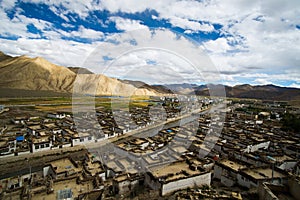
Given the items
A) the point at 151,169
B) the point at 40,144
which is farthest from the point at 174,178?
the point at 40,144

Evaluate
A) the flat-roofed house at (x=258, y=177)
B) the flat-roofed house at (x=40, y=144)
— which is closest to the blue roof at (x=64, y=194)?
the flat-roofed house at (x=258, y=177)

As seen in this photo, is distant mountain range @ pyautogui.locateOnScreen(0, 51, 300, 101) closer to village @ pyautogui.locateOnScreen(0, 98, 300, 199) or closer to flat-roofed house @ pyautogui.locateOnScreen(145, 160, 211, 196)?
village @ pyautogui.locateOnScreen(0, 98, 300, 199)

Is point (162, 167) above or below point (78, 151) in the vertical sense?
above

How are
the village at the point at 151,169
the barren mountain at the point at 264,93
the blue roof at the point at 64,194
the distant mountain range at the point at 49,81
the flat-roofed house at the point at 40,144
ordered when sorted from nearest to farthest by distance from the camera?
the blue roof at the point at 64,194 < the village at the point at 151,169 < the flat-roofed house at the point at 40,144 < the distant mountain range at the point at 49,81 < the barren mountain at the point at 264,93

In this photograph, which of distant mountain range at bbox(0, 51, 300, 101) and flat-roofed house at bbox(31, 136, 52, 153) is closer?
flat-roofed house at bbox(31, 136, 52, 153)

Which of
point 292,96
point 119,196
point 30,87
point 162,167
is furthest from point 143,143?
point 292,96

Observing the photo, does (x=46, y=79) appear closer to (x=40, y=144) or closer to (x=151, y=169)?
(x=40, y=144)

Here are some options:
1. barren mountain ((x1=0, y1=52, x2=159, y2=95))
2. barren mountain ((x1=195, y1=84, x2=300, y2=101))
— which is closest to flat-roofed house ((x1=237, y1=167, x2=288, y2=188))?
barren mountain ((x1=0, y1=52, x2=159, y2=95))

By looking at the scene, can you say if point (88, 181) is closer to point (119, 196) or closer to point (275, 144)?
point (119, 196)

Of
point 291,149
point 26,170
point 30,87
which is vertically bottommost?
point 26,170

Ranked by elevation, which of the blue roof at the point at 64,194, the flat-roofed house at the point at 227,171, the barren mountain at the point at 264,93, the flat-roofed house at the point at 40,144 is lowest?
the flat-roofed house at the point at 40,144

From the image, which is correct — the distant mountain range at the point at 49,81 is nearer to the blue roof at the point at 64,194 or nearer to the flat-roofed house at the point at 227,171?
the flat-roofed house at the point at 227,171
